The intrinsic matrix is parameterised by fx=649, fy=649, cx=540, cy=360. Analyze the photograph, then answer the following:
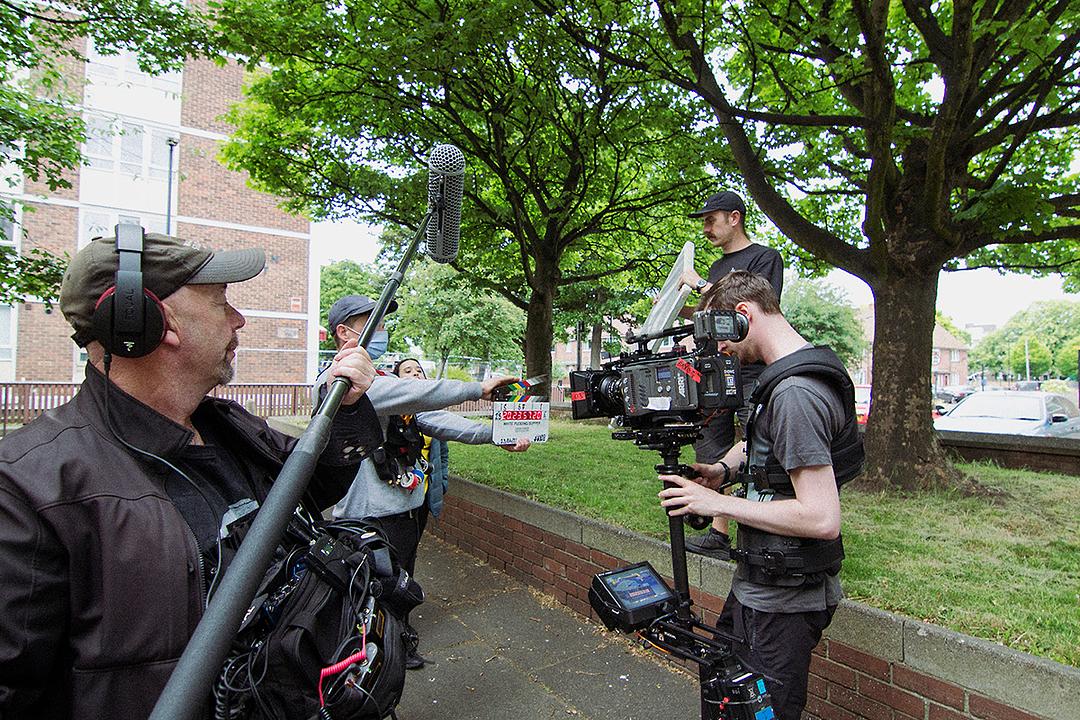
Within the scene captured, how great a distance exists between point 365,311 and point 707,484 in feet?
6.61

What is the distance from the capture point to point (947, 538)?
4.38m

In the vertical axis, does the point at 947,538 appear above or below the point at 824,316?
below

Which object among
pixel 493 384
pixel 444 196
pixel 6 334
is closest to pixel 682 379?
pixel 444 196

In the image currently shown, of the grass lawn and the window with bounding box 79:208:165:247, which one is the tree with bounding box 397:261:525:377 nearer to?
the window with bounding box 79:208:165:247

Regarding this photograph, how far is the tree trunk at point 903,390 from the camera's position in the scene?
605cm

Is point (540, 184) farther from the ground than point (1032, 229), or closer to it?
farther from the ground

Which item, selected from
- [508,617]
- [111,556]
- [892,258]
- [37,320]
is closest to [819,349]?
[111,556]

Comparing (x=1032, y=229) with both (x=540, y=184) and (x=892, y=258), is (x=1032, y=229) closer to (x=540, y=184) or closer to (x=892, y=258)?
(x=892, y=258)

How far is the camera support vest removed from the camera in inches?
85.4

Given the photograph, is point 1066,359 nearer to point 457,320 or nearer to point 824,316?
point 824,316

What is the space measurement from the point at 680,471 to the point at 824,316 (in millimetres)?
42667

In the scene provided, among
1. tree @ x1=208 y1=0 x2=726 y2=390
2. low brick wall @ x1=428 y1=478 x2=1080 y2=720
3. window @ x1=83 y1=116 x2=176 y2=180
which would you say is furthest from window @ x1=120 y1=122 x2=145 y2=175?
low brick wall @ x1=428 y1=478 x2=1080 y2=720

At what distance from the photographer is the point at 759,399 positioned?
2303 millimetres

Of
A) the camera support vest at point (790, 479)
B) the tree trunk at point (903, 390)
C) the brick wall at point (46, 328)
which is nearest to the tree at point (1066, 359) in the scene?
the tree trunk at point (903, 390)
